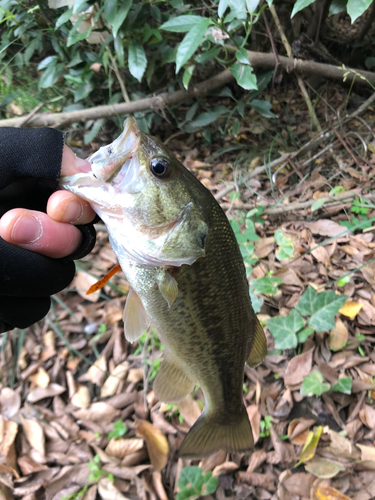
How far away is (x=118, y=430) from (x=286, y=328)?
1.13m

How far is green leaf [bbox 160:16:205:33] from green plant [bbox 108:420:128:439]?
2399mm

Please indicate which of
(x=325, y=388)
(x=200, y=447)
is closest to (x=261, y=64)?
(x=325, y=388)

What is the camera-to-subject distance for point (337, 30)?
13.2 ft

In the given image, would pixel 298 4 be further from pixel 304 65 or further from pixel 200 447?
pixel 200 447

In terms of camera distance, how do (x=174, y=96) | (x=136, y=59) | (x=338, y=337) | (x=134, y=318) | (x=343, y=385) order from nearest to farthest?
1. (x=134, y=318)
2. (x=343, y=385)
3. (x=338, y=337)
4. (x=136, y=59)
5. (x=174, y=96)

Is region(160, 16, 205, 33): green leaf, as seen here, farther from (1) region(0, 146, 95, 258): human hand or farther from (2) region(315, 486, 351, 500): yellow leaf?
(2) region(315, 486, 351, 500): yellow leaf

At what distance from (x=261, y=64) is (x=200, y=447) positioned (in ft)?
10.2

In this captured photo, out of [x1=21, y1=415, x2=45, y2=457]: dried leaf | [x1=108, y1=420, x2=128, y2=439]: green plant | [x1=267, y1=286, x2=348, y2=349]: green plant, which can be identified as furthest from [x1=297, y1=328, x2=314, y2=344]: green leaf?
[x1=21, y1=415, x2=45, y2=457]: dried leaf

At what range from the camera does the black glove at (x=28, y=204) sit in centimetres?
98

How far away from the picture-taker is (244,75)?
2359mm

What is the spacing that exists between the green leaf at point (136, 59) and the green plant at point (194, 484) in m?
2.55

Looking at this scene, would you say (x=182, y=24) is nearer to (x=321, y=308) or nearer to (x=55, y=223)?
(x=55, y=223)

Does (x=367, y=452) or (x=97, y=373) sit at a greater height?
(x=367, y=452)

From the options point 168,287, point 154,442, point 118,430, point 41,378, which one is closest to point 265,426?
point 154,442
